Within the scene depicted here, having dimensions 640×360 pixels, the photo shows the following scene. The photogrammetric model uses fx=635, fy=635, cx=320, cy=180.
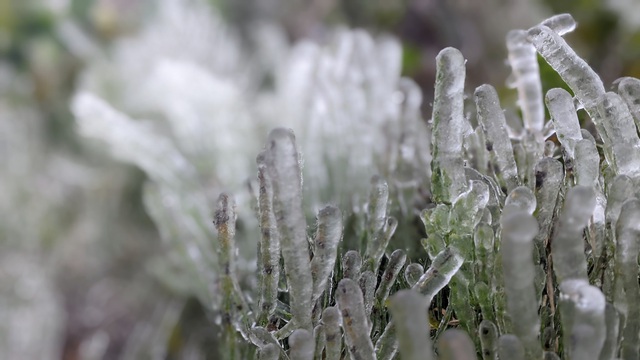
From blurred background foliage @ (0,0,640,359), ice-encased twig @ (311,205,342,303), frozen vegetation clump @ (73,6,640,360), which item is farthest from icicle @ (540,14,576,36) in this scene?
blurred background foliage @ (0,0,640,359)

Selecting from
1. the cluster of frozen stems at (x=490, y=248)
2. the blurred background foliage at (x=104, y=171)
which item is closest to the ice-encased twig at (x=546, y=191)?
the cluster of frozen stems at (x=490, y=248)

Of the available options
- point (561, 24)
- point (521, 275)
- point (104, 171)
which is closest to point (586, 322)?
point (521, 275)

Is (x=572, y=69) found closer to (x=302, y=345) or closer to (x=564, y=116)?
(x=564, y=116)

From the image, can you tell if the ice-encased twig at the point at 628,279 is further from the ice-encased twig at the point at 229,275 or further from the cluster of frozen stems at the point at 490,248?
the ice-encased twig at the point at 229,275

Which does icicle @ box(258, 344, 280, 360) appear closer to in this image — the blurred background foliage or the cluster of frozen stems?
the cluster of frozen stems

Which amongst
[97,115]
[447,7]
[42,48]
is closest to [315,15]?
[447,7]
